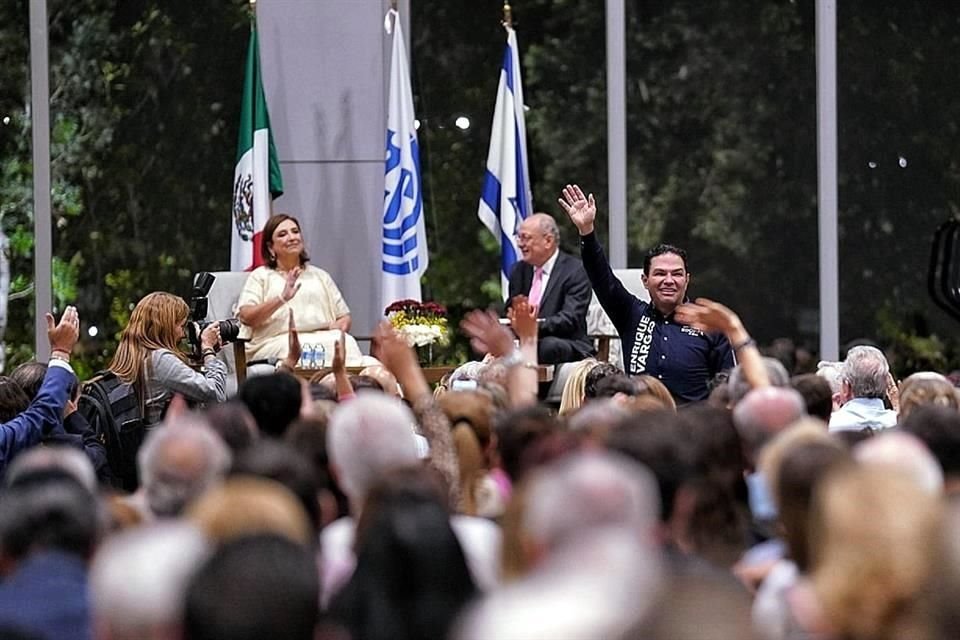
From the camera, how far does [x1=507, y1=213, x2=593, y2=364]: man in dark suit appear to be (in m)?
7.75

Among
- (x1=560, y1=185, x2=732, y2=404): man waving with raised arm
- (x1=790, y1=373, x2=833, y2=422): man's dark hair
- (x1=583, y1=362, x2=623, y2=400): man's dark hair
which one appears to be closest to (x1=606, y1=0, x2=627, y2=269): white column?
(x1=560, y1=185, x2=732, y2=404): man waving with raised arm

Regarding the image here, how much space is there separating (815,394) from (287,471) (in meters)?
1.86

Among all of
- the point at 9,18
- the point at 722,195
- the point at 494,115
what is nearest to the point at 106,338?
the point at 9,18

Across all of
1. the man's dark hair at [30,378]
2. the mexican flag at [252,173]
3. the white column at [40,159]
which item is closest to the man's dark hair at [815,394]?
the man's dark hair at [30,378]

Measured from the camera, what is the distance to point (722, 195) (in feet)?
34.0

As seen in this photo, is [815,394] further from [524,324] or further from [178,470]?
[178,470]

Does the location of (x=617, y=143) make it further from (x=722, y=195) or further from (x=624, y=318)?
(x=624, y=318)

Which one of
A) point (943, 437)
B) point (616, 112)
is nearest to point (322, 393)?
point (943, 437)

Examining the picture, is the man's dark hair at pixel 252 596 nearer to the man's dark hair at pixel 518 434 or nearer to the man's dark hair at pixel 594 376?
the man's dark hair at pixel 518 434

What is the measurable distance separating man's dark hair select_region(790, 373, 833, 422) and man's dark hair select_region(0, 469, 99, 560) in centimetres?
231

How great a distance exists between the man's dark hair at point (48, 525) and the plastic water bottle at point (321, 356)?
191 inches

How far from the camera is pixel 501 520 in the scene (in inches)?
117

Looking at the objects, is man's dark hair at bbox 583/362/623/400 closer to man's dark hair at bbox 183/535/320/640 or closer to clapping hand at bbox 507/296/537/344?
clapping hand at bbox 507/296/537/344

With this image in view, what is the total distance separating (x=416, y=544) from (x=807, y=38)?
27.1 ft
